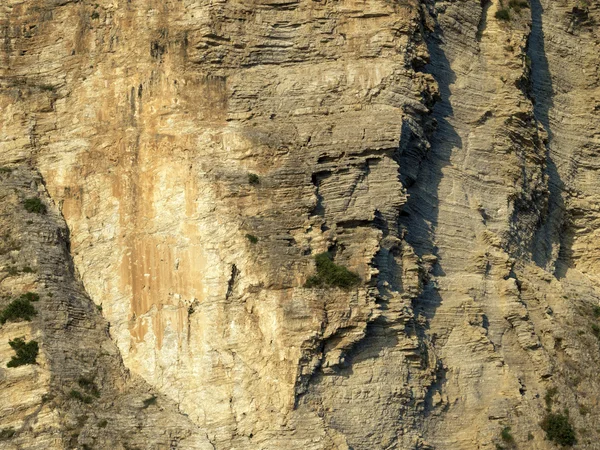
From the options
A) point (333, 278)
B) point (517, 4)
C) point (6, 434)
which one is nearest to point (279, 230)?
point (333, 278)

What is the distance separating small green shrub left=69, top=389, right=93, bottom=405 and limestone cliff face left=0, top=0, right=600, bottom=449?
0.21 m

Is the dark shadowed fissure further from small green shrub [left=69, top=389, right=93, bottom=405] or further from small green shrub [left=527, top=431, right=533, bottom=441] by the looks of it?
small green shrub [left=69, top=389, right=93, bottom=405]

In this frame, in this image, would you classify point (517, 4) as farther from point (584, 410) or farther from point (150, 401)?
point (150, 401)

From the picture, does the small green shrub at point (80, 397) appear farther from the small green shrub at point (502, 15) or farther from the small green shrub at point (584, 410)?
the small green shrub at point (502, 15)

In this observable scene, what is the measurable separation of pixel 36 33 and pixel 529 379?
17.5 metres

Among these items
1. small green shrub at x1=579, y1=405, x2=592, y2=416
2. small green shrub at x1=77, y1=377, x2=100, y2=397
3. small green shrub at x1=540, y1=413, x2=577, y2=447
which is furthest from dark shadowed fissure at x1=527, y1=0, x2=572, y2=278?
small green shrub at x1=77, y1=377, x2=100, y2=397

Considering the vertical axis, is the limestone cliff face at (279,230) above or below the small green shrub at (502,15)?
below

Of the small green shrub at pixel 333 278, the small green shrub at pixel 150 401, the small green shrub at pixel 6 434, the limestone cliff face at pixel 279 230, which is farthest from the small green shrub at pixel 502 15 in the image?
the small green shrub at pixel 6 434

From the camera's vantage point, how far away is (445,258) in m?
46.0

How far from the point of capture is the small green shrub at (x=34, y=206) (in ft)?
149

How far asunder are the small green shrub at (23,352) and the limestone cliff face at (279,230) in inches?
12.4

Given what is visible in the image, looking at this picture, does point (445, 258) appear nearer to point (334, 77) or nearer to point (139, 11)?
point (334, 77)

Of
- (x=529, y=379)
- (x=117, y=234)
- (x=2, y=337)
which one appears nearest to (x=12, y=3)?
(x=117, y=234)

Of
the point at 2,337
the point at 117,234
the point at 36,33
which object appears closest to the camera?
Answer: the point at 2,337
